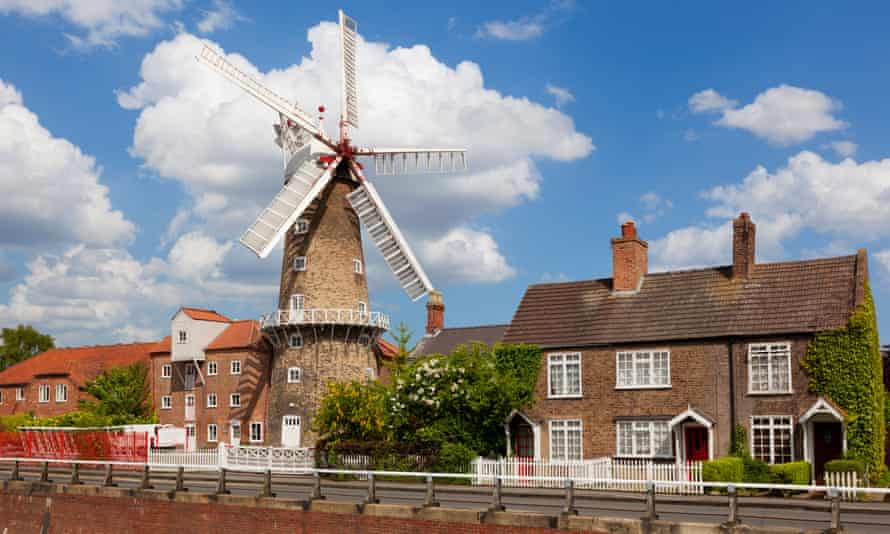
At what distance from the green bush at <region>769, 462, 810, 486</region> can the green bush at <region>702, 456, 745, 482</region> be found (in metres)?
1.11

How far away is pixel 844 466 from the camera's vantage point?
30.0 meters

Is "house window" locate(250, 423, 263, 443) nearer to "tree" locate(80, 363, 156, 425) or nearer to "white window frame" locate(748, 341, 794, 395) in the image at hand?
"tree" locate(80, 363, 156, 425)

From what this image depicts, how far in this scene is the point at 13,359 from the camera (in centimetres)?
10131

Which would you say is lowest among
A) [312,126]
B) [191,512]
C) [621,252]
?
[191,512]

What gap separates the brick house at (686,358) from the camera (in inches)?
1324

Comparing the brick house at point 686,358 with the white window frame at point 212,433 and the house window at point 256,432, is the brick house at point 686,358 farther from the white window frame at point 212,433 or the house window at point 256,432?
the white window frame at point 212,433

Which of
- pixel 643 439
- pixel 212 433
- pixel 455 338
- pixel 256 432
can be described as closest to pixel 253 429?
pixel 256 432

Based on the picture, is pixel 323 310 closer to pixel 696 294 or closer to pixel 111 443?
pixel 111 443

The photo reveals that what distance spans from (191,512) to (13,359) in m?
82.8

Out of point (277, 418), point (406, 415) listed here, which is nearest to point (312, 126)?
point (277, 418)

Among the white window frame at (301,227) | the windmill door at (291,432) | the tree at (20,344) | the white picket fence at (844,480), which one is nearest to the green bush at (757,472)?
the white picket fence at (844,480)

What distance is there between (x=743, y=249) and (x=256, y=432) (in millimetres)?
34833

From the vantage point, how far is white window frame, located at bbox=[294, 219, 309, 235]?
52.1 meters

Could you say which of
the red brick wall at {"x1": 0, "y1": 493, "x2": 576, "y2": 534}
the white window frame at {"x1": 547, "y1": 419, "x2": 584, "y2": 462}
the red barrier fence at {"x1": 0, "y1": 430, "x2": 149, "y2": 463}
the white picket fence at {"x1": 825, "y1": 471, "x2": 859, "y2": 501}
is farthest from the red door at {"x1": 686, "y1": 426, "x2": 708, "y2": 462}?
the red barrier fence at {"x1": 0, "y1": 430, "x2": 149, "y2": 463}
